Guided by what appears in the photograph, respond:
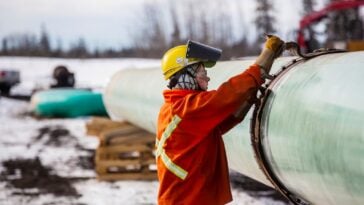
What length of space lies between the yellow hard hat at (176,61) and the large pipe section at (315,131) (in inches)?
23.9

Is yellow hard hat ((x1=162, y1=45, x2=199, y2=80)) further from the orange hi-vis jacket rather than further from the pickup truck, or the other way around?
the pickup truck

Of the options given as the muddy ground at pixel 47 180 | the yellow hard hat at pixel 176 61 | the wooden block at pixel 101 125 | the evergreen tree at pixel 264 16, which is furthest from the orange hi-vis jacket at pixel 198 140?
the evergreen tree at pixel 264 16

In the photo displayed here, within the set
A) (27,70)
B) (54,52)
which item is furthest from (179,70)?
(54,52)

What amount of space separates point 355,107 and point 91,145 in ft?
29.3

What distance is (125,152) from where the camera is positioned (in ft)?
26.6

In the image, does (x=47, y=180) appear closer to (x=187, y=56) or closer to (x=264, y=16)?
(x=187, y=56)

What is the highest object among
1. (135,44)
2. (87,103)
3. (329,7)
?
(329,7)

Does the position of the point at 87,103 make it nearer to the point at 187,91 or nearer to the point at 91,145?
the point at 91,145

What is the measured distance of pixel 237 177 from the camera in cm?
749

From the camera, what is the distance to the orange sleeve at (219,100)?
2.72 meters

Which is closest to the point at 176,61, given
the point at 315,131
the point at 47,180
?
the point at 315,131

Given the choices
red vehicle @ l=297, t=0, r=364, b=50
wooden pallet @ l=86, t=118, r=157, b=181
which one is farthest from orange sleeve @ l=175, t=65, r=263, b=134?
red vehicle @ l=297, t=0, r=364, b=50

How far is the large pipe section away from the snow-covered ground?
2955 millimetres

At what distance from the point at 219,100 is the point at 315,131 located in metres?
0.50
